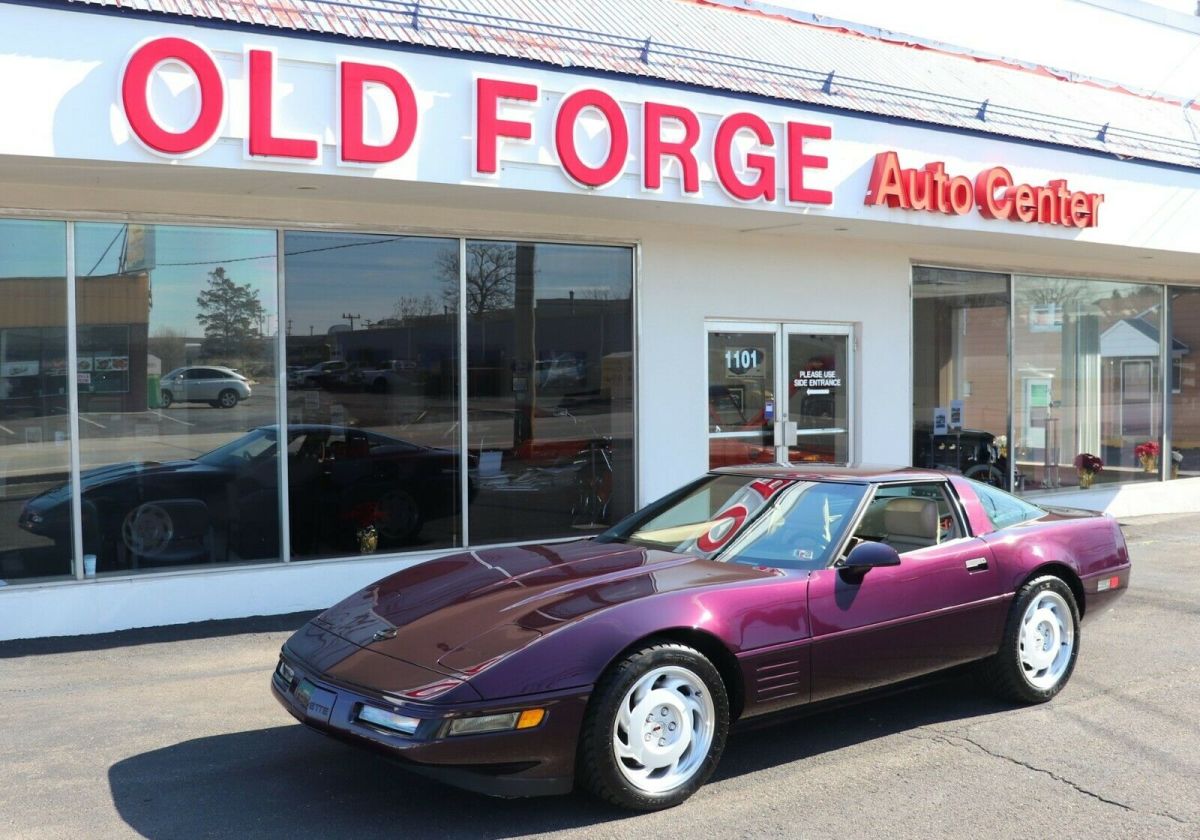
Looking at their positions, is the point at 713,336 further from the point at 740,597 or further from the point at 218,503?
the point at 740,597

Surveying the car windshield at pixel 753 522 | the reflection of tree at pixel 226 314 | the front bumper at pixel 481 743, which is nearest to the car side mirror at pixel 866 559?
the car windshield at pixel 753 522

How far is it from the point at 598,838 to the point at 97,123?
16.6 feet

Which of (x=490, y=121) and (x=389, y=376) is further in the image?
(x=389, y=376)

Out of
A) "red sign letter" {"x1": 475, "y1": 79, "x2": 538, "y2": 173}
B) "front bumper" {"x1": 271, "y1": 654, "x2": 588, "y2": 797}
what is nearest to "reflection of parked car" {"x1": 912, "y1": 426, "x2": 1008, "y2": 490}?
"red sign letter" {"x1": 475, "y1": 79, "x2": 538, "y2": 173}

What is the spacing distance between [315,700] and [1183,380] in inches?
561

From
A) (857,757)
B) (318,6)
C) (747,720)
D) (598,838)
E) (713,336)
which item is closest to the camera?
(598,838)

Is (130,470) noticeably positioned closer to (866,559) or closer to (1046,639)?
(866,559)

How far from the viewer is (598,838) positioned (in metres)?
4.24

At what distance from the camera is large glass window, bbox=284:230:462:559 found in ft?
28.1

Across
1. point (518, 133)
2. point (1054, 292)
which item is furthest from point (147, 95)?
point (1054, 292)

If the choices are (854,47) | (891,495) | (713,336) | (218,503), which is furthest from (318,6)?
(854,47)

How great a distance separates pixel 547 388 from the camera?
9664 mm

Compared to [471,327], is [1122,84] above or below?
→ above

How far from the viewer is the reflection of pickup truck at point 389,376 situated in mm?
8789
